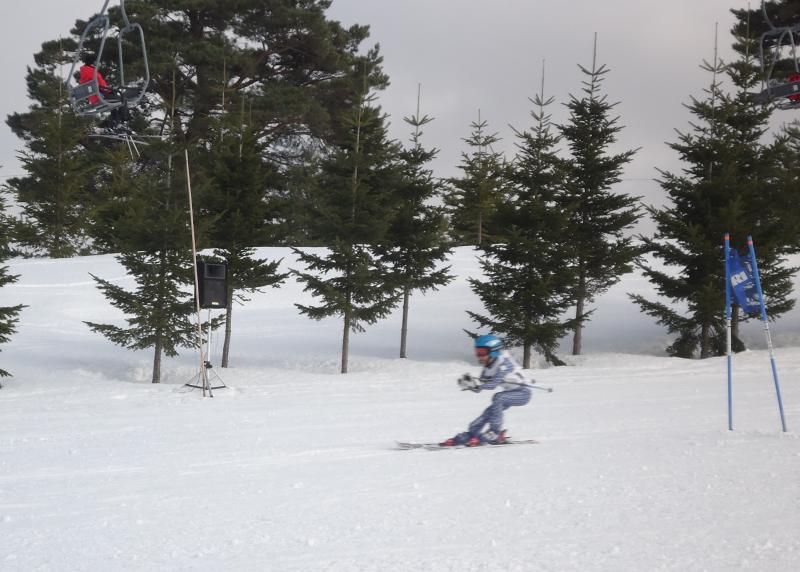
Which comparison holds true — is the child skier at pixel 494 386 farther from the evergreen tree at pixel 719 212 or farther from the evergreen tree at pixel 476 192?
the evergreen tree at pixel 476 192

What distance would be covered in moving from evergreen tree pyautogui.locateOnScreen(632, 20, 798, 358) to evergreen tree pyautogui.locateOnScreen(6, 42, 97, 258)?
91.5ft

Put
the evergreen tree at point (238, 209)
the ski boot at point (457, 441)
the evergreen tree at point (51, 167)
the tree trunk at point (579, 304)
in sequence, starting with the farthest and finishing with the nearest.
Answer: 1. the evergreen tree at point (51, 167)
2. the tree trunk at point (579, 304)
3. the evergreen tree at point (238, 209)
4. the ski boot at point (457, 441)

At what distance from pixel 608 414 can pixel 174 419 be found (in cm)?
744

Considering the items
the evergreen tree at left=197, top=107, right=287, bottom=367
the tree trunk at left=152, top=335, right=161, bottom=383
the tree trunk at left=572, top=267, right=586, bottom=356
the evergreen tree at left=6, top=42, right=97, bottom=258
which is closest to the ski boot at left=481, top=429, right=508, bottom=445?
the tree trunk at left=152, top=335, right=161, bottom=383

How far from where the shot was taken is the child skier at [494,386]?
381 inches

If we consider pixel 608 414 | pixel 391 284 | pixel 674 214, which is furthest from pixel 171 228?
pixel 674 214

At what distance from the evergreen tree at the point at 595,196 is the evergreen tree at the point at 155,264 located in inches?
487

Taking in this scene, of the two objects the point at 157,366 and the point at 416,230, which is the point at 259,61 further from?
the point at 157,366

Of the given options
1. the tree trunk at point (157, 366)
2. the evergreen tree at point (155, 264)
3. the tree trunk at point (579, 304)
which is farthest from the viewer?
the tree trunk at point (579, 304)

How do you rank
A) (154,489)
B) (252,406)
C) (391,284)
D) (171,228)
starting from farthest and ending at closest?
(391,284) → (171,228) → (252,406) → (154,489)

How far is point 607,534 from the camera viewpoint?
5.55m

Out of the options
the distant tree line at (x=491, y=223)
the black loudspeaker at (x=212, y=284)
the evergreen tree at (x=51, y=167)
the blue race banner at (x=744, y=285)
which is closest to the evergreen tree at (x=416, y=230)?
the distant tree line at (x=491, y=223)

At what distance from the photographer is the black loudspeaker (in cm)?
1780

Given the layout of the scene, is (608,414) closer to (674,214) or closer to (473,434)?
(473,434)
